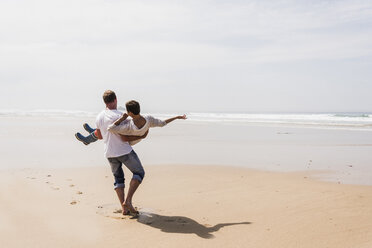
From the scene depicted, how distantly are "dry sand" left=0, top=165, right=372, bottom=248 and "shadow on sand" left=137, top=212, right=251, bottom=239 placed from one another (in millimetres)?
13

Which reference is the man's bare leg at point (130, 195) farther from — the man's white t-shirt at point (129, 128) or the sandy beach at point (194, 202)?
the man's white t-shirt at point (129, 128)

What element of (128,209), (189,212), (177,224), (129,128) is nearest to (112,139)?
(129,128)

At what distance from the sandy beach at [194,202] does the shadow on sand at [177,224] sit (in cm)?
1

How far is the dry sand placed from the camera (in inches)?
168

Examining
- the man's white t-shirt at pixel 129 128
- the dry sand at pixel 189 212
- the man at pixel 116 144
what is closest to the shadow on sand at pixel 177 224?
the dry sand at pixel 189 212

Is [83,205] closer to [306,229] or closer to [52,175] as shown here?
[52,175]

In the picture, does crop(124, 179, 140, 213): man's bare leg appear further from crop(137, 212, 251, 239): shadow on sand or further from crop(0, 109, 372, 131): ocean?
crop(0, 109, 372, 131): ocean

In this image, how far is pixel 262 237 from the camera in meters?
4.34

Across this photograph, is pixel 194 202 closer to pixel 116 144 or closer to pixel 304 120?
pixel 116 144

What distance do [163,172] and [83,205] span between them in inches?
122

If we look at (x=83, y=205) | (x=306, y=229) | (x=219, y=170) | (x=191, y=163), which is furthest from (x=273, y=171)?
(x=83, y=205)

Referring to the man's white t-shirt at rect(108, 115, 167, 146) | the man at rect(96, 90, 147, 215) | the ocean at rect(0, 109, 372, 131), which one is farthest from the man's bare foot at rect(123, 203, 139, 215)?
the ocean at rect(0, 109, 372, 131)

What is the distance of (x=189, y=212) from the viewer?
5496 millimetres

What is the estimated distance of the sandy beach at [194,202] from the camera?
171 inches
